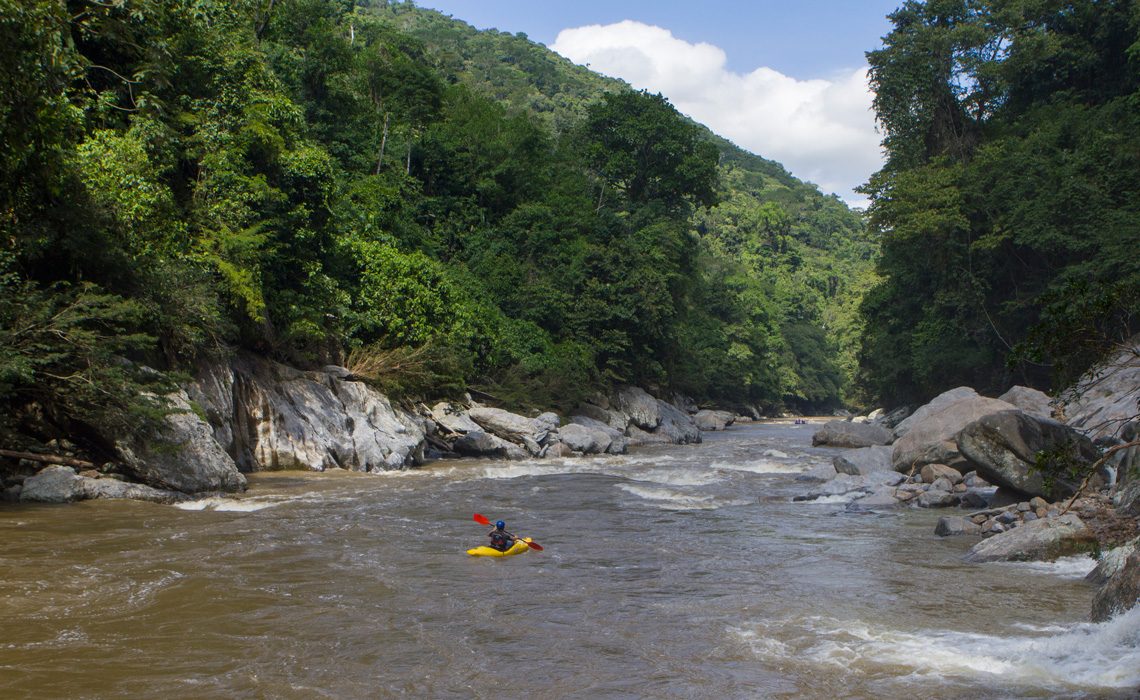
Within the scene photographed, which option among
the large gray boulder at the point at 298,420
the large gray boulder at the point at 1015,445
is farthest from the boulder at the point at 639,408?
the large gray boulder at the point at 1015,445

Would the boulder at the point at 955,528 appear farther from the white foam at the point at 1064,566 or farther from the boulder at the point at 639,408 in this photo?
the boulder at the point at 639,408

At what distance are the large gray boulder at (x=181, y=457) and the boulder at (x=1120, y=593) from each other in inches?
463

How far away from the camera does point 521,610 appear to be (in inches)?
330

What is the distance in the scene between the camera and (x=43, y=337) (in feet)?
38.0

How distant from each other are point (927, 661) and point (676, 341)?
118 feet

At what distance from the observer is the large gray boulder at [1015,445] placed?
14203mm

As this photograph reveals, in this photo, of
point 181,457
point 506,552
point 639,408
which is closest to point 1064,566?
point 506,552

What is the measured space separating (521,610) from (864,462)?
1412 centimetres

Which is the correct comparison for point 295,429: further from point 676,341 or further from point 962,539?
point 676,341

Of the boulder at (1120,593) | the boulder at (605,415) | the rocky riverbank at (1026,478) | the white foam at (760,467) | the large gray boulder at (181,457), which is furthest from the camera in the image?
the boulder at (605,415)

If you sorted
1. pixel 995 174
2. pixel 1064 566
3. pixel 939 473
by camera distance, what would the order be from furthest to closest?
pixel 995 174 → pixel 939 473 → pixel 1064 566

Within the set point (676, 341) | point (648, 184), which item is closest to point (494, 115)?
point (648, 184)

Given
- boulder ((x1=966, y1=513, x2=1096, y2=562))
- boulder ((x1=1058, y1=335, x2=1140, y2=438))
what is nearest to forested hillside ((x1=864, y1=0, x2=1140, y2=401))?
boulder ((x1=1058, y1=335, x2=1140, y2=438))

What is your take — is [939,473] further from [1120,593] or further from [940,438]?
[1120,593]
